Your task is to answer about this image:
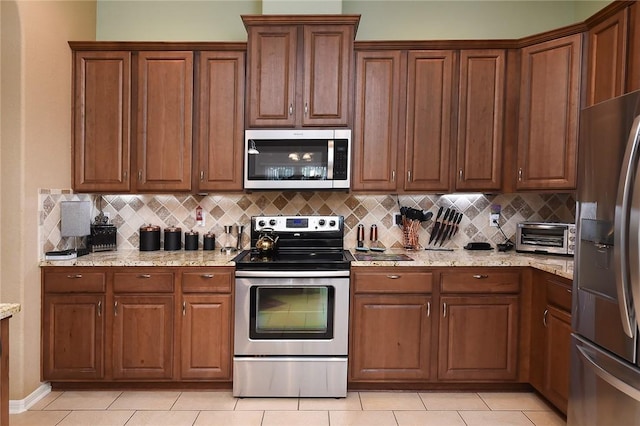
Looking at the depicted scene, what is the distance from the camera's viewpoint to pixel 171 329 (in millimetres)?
2783

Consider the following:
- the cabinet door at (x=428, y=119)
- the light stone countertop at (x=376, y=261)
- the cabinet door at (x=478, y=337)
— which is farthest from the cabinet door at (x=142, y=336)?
the cabinet door at (x=428, y=119)

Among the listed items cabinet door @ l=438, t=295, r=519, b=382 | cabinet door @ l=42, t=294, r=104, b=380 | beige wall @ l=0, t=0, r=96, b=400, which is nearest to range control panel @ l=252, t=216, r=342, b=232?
cabinet door @ l=438, t=295, r=519, b=382

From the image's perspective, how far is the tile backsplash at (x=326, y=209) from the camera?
344 cm

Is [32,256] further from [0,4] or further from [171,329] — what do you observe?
[0,4]

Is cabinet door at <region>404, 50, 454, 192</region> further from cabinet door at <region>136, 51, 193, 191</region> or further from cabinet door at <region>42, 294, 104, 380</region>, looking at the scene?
cabinet door at <region>42, 294, 104, 380</region>

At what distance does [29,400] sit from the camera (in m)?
2.65

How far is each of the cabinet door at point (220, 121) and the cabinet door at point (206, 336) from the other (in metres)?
0.88

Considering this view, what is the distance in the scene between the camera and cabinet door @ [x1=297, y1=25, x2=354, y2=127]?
2998mm

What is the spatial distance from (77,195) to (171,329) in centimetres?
133

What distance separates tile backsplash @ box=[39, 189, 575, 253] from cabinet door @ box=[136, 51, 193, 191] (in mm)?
357

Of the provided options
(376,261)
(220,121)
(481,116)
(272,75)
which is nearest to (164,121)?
(220,121)

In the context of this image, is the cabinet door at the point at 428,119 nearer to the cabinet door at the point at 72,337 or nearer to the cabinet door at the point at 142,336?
the cabinet door at the point at 142,336

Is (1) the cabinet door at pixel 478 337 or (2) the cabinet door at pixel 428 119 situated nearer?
(1) the cabinet door at pixel 478 337

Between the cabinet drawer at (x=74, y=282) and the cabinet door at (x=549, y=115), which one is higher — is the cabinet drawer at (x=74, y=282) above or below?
below
